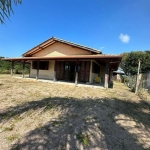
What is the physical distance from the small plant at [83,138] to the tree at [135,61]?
28240 mm

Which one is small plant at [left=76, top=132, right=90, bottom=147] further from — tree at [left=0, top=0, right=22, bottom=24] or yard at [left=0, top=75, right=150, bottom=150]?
tree at [left=0, top=0, right=22, bottom=24]

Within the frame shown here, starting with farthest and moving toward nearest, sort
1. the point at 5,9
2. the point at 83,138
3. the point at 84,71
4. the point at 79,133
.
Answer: the point at 84,71 < the point at 79,133 < the point at 83,138 < the point at 5,9

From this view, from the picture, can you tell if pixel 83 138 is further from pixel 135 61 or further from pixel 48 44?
pixel 135 61

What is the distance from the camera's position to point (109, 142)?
3.32 metres

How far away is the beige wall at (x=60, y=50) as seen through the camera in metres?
15.6

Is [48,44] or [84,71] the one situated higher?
[48,44]

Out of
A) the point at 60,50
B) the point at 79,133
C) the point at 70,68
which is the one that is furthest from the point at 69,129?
the point at 60,50

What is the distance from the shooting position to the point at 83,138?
134 inches

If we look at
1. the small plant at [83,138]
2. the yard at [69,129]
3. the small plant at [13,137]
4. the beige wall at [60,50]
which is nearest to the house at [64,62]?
the beige wall at [60,50]

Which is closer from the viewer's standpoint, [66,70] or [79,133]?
[79,133]

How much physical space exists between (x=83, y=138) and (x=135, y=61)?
29.8m

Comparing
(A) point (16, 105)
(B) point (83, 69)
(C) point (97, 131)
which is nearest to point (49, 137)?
(C) point (97, 131)

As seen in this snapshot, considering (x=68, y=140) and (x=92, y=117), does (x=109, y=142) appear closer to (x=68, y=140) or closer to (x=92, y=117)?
(x=68, y=140)

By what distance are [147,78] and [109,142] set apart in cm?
1117
